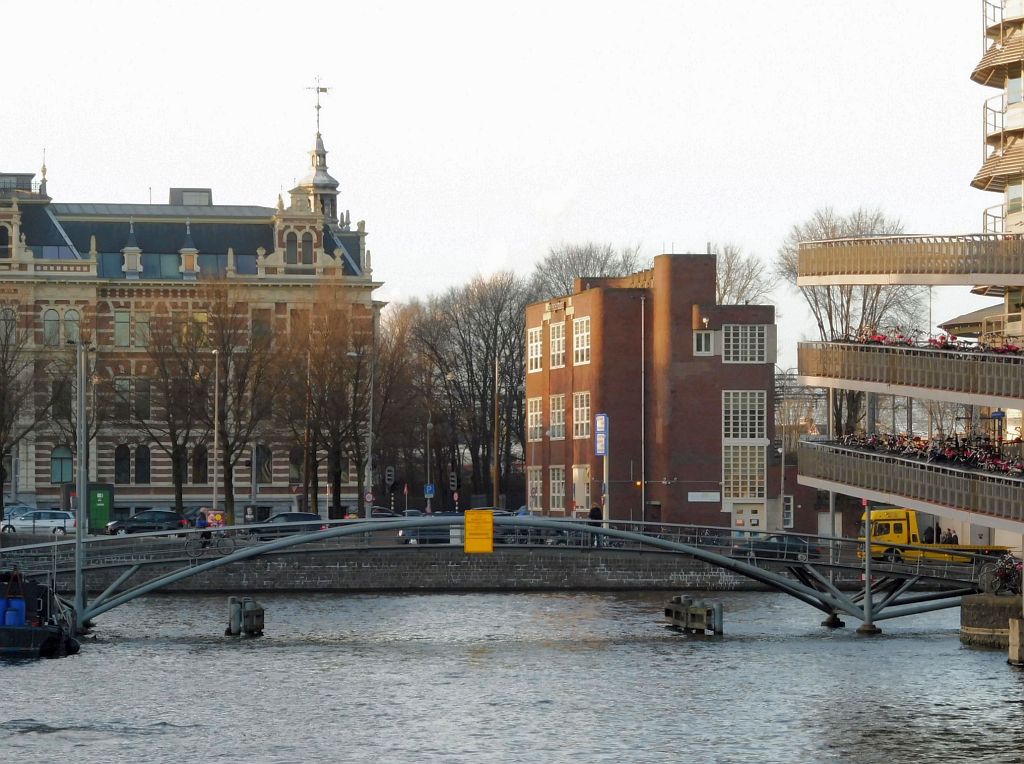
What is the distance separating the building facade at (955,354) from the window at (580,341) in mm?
31008

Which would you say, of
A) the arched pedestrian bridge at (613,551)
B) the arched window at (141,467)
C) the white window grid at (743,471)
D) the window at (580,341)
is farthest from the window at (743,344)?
the arched window at (141,467)

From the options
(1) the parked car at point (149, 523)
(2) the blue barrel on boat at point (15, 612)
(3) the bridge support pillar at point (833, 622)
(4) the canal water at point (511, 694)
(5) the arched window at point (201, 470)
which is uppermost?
(5) the arched window at point (201, 470)

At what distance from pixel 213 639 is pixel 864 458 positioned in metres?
20.7

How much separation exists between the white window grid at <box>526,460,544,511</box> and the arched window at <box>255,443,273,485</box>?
14.7 m

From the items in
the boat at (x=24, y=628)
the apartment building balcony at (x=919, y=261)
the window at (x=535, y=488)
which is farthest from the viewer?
the window at (x=535, y=488)

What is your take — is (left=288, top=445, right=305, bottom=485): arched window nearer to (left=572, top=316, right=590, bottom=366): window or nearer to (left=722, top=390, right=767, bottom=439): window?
(left=572, top=316, right=590, bottom=366): window

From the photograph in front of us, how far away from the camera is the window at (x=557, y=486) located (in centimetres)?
10781

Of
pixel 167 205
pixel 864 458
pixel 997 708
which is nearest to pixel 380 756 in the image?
pixel 997 708

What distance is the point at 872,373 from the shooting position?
213 ft

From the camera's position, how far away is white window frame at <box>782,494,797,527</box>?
3930 inches

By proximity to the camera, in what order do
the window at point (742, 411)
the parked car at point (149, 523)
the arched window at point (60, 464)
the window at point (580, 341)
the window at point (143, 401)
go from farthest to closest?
the arched window at point (60, 464) → the window at point (580, 341) → the window at point (742, 411) → the window at point (143, 401) → the parked car at point (149, 523)

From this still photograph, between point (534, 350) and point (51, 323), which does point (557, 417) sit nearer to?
point (534, 350)

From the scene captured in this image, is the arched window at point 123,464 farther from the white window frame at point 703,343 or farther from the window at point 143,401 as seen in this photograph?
the white window frame at point 703,343

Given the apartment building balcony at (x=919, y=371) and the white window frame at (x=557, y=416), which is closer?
the apartment building balcony at (x=919, y=371)
